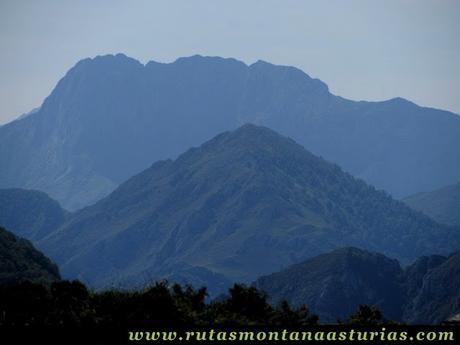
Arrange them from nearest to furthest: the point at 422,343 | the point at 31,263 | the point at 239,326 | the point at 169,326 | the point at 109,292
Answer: the point at 422,343 → the point at 239,326 → the point at 169,326 → the point at 109,292 → the point at 31,263

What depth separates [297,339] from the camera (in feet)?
166

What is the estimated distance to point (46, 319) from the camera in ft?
196

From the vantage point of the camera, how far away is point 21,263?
552ft

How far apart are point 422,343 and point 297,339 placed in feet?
25.7

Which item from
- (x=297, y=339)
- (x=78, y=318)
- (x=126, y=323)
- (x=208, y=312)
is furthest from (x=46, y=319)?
(x=297, y=339)

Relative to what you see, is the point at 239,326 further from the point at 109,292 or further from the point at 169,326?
the point at 109,292

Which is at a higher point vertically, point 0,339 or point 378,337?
point 378,337

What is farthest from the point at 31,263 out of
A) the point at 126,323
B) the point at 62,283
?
the point at 126,323

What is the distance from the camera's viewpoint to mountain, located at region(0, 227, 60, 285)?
15500 cm

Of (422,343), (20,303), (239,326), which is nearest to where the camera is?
(422,343)

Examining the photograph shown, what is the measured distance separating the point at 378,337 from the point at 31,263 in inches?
5192

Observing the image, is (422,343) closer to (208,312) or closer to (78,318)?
(208,312)

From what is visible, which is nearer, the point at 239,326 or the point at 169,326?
the point at 239,326

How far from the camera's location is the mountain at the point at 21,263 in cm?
15500
